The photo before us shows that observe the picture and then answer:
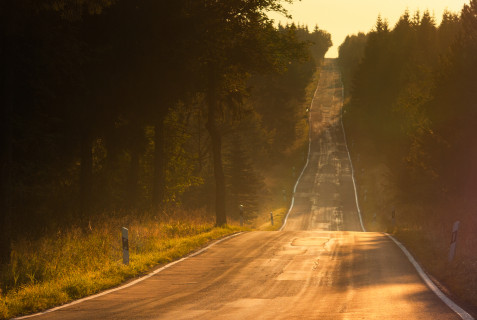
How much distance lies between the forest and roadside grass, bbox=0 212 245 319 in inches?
254

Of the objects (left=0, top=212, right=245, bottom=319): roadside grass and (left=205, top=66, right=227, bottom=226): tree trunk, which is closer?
(left=0, top=212, right=245, bottom=319): roadside grass

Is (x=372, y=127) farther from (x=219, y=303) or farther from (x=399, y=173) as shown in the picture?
(x=219, y=303)

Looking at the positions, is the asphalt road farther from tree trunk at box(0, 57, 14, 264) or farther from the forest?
tree trunk at box(0, 57, 14, 264)

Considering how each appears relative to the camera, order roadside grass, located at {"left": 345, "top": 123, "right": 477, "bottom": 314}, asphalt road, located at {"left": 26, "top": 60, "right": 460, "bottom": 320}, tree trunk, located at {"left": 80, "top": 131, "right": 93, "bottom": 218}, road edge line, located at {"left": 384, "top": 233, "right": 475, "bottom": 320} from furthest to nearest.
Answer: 1. tree trunk, located at {"left": 80, "top": 131, "right": 93, "bottom": 218}
2. roadside grass, located at {"left": 345, "top": 123, "right": 477, "bottom": 314}
3. asphalt road, located at {"left": 26, "top": 60, "right": 460, "bottom": 320}
4. road edge line, located at {"left": 384, "top": 233, "right": 475, "bottom": 320}

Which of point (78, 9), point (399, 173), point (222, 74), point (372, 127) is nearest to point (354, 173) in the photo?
point (372, 127)

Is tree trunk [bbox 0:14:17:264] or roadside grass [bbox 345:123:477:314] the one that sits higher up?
tree trunk [bbox 0:14:17:264]

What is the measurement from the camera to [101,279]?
450 inches

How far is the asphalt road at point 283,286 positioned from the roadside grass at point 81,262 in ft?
1.79

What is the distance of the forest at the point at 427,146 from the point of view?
20.2 m

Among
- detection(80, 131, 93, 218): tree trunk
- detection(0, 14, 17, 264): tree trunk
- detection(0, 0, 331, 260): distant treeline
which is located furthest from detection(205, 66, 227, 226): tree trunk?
detection(0, 14, 17, 264): tree trunk

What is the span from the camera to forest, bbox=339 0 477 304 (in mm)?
20250

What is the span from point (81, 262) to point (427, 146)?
27228 millimetres

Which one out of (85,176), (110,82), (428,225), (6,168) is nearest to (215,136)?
(110,82)

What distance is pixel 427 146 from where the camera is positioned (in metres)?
35.9
